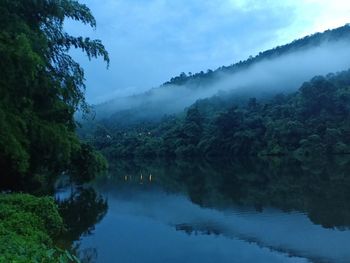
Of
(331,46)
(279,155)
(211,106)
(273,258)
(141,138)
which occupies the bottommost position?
(273,258)

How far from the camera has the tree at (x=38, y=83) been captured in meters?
18.0

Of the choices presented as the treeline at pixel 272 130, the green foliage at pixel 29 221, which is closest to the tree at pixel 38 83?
the green foliage at pixel 29 221

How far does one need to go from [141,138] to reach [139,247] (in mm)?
102616

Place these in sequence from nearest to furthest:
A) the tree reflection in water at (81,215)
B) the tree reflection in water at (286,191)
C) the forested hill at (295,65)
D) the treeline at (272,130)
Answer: the tree reflection in water at (81,215) → the tree reflection in water at (286,191) → the treeline at (272,130) → the forested hill at (295,65)

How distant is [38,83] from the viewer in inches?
882

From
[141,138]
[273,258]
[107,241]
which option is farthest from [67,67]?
[141,138]

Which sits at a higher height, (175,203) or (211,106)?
(211,106)

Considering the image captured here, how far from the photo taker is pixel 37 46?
67.7 ft

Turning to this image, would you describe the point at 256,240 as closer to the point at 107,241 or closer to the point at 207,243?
the point at 207,243

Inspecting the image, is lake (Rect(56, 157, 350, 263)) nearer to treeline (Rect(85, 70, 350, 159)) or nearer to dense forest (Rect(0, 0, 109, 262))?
dense forest (Rect(0, 0, 109, 262))

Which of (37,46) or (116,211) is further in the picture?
(116,211)

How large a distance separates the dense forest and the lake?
2.61 metres

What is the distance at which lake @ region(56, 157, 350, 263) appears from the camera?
1898 centimetres

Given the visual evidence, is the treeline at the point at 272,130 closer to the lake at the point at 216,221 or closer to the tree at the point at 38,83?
the lake at the point at 216,221
